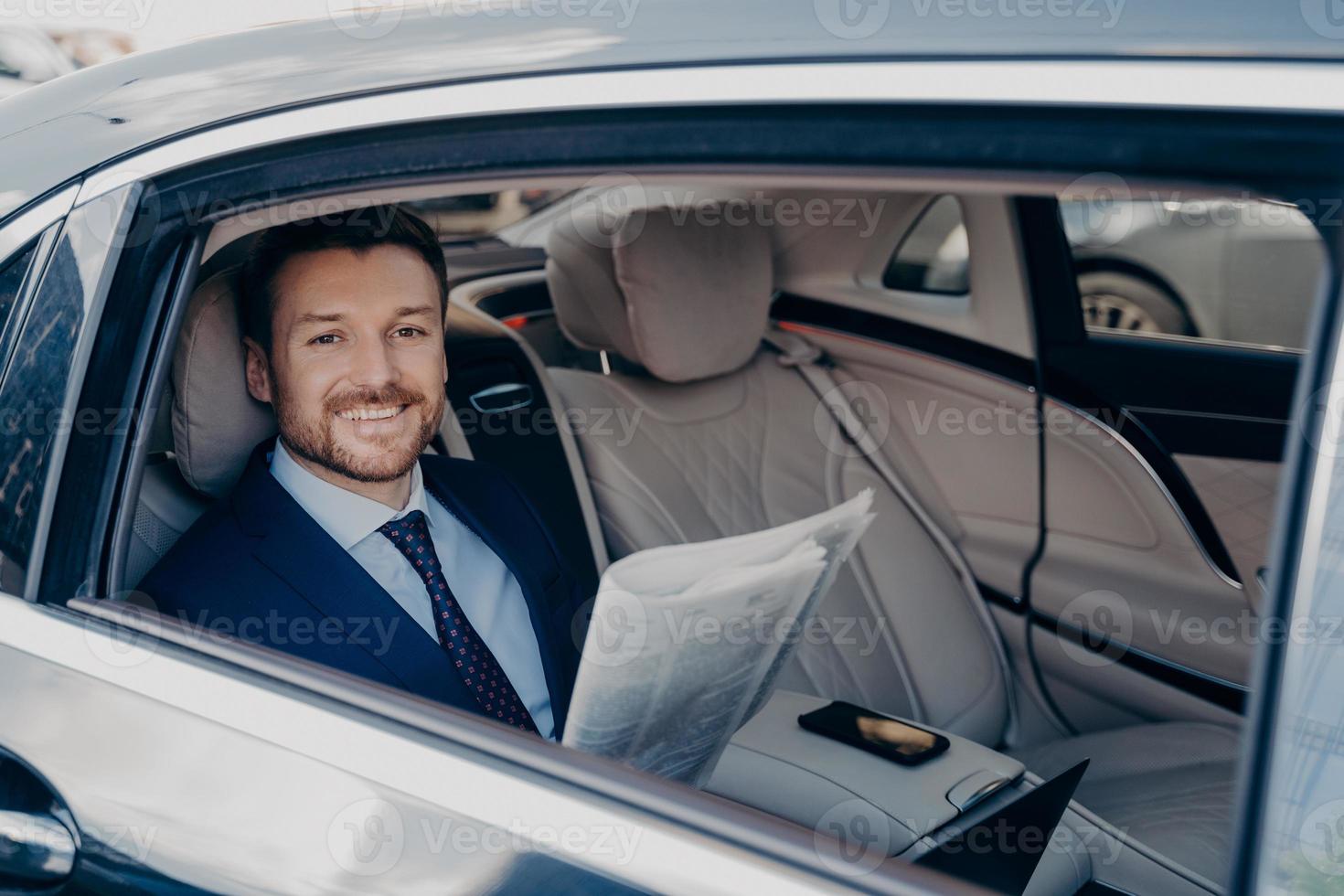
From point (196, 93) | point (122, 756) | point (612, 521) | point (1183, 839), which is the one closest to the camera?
point (122, 756)

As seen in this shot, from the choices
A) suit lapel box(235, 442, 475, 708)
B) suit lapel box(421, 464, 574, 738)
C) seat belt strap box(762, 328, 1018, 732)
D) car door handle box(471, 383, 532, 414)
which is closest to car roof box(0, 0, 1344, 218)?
suit lapel box(235, 442, 475, 708)

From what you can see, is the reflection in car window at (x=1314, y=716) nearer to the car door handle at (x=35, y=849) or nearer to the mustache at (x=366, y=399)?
the car door handle at (x=35, y=849)

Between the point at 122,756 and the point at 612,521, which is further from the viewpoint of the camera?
the point at 612,521

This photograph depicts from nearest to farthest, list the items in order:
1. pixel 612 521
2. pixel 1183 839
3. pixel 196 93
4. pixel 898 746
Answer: pixel 196 93 < pixel 898 746 < pixel 1183 839 < pixel 612 521

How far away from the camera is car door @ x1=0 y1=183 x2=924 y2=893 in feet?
2.97

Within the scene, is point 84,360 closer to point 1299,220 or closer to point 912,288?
point 1299,220

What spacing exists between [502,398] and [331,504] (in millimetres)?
769

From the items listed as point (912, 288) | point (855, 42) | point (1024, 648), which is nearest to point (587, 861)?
point (855, 42)

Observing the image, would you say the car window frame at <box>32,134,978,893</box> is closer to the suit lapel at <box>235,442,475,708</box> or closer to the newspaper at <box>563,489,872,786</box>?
the newspaper at <box>563,489,872,786</box>

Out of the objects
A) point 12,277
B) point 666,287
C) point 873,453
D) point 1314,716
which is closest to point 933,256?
point 873,453

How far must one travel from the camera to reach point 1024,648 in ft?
8.96

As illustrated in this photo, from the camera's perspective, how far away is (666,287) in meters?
2.46

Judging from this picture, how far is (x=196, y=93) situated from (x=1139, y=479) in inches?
84.7

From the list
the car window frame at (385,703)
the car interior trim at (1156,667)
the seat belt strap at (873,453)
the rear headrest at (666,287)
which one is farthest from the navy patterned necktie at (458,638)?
the car interior trim at (1156,667)
